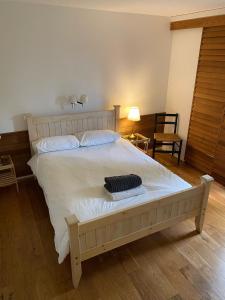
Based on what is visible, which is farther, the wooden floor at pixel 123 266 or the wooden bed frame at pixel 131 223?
the wooden floor at pixel 123 266

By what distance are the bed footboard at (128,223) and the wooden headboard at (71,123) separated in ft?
6.00

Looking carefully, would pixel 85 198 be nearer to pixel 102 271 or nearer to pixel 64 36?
pixel 102 271

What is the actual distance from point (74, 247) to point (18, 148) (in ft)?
6.38

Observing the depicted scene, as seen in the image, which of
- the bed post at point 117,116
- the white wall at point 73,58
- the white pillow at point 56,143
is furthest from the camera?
the bed post at point 117,116

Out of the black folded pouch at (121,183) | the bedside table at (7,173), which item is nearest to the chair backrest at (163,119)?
the black folded pouch at (121,183)

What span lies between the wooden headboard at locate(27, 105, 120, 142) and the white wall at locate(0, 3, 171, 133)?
13 centimetres

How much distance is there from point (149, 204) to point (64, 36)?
94.3 inches

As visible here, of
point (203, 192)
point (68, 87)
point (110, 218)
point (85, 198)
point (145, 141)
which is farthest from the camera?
point (145, 141)

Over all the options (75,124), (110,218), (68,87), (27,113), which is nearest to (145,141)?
(75,124)

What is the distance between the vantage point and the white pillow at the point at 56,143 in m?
2.92

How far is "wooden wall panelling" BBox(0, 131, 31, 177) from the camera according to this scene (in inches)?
121

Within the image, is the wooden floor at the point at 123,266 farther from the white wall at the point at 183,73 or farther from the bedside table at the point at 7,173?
the white wall at the point at 183,73

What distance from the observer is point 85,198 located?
204 cm

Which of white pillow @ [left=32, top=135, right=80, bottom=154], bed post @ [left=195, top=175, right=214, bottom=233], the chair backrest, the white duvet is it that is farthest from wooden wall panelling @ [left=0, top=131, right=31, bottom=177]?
bed post @ [left=195, top=175, right=214, bottom=233]
